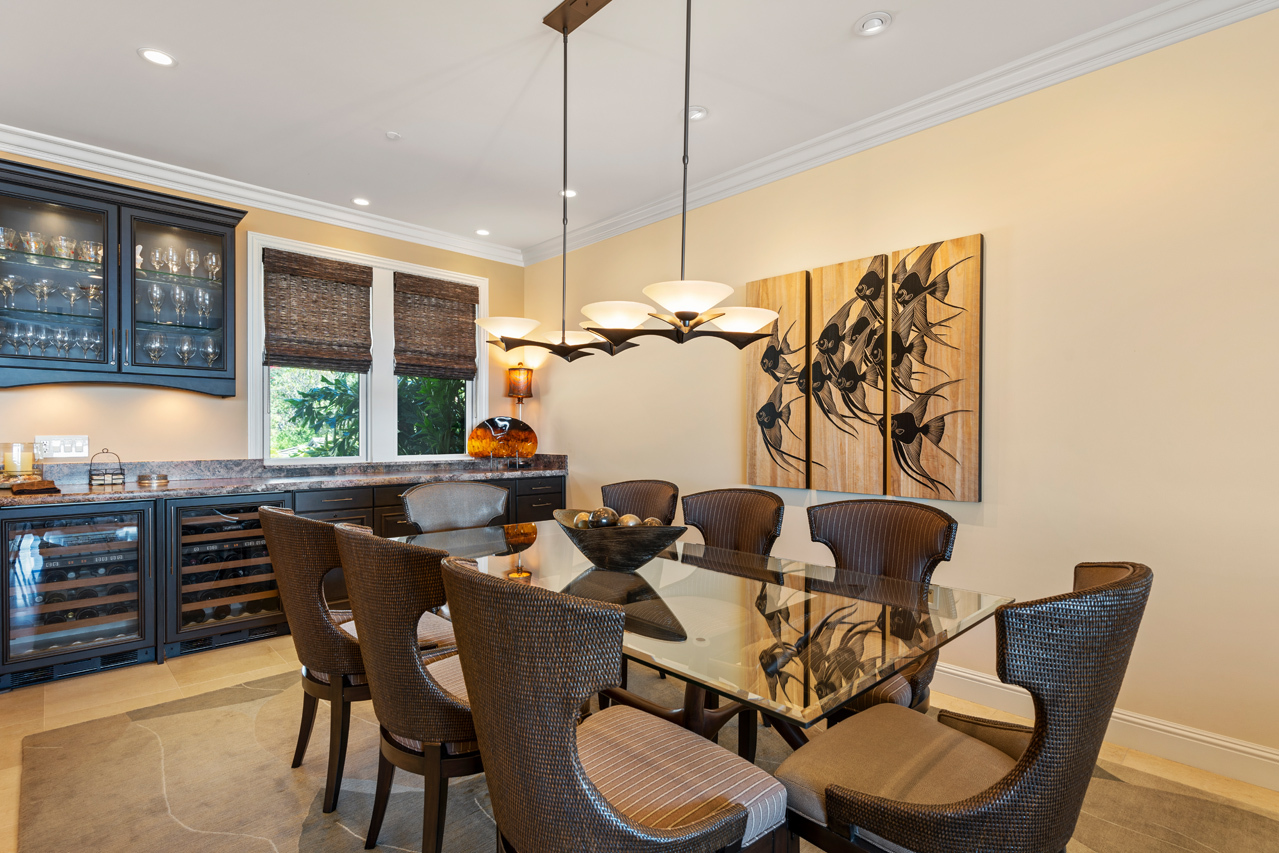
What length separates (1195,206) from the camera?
7.59 feet

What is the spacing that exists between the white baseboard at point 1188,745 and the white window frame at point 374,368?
4062 millimetres

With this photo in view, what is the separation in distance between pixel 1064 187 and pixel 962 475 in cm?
127

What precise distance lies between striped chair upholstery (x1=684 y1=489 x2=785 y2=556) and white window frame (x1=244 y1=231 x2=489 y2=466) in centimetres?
281

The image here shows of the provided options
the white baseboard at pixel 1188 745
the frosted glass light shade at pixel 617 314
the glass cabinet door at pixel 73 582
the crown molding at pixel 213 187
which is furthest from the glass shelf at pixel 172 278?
the white baseboard at pixel 1188 745

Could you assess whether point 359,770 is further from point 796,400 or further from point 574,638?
point 796,400

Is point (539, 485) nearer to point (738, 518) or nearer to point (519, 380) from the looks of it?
point (519, 380)

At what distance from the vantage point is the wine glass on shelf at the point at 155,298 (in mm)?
3574

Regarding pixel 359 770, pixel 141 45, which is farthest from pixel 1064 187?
pixel 141 45

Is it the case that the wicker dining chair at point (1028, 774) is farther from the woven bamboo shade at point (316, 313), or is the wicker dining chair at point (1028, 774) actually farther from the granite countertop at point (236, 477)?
the woven bamboo shade at point (316, 313)

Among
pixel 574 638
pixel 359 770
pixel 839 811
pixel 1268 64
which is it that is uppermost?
pixel 1268 64

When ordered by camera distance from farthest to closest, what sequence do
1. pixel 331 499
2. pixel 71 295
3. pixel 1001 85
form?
pixel 331 499
pixel 71 295
pixel 1001 85

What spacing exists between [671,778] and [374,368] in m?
4.14

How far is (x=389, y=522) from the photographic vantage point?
4156 millimetres

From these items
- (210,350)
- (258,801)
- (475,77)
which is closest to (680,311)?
(475,77)
